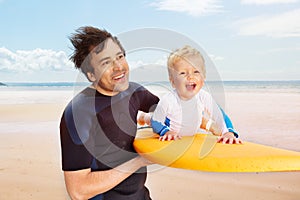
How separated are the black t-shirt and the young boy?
0.53 ft

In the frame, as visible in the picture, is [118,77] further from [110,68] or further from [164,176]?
[164,176]

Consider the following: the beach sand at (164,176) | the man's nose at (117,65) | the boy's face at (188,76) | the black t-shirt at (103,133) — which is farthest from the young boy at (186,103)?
the beach sand at (164,176)

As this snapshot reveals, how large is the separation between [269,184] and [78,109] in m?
3.48

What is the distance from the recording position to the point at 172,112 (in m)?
2.18

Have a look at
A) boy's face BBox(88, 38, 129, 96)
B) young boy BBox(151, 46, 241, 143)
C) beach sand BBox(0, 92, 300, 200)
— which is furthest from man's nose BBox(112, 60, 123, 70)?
beach sand BBox(0, 92, 300, 200)

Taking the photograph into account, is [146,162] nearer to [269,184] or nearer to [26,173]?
[269,184]

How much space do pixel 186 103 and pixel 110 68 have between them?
579mm

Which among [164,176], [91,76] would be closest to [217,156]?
[91,76]

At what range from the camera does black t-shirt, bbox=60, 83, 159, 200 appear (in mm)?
1796

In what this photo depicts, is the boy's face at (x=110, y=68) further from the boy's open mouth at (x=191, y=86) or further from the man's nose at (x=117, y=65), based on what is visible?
the boy's open mouth at (x=191, y=86)

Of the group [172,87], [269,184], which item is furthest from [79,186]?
[269,184]

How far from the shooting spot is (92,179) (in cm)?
183

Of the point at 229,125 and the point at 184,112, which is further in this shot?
the point at 184,112

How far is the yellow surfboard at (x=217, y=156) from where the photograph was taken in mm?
1587
